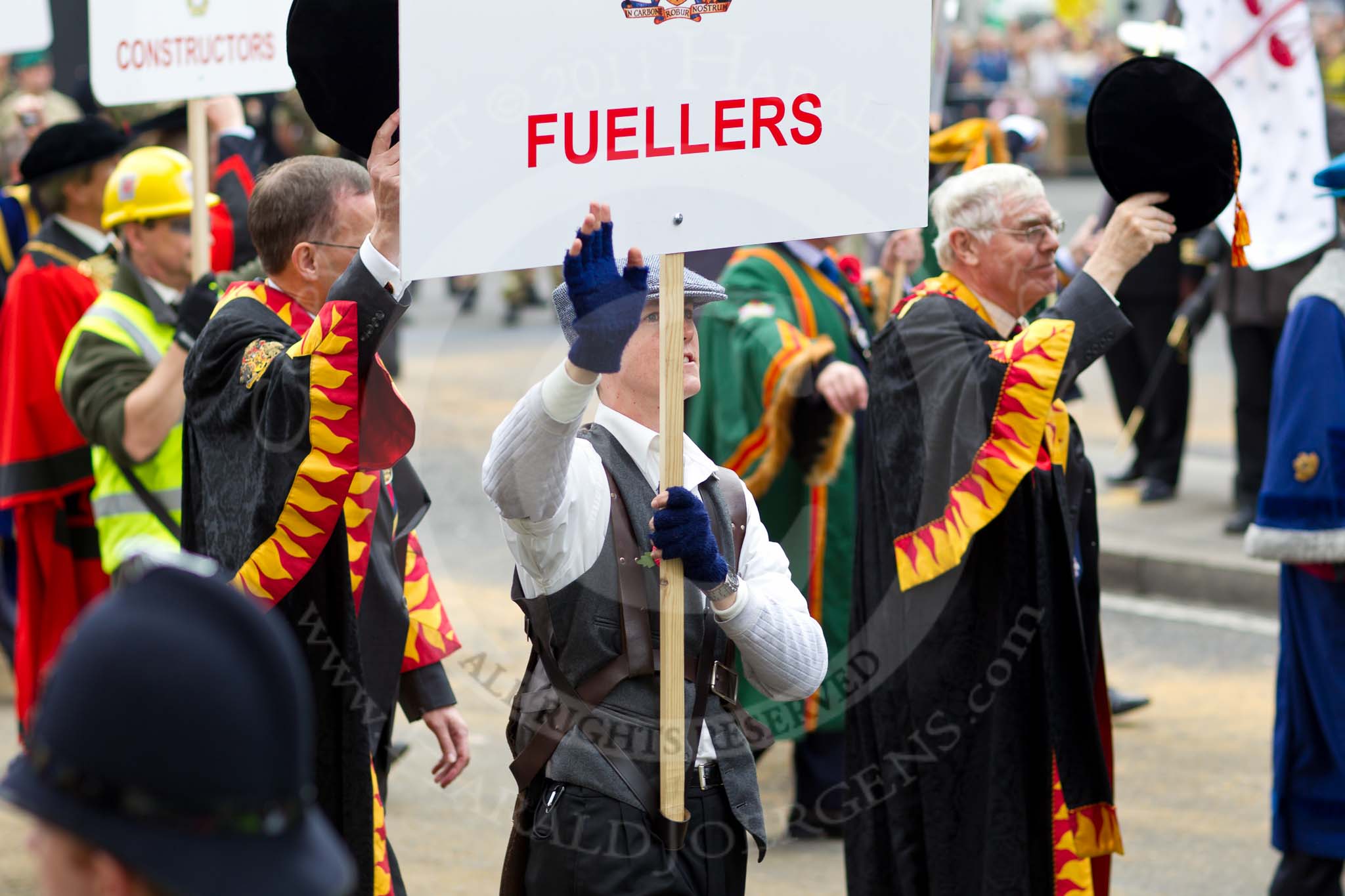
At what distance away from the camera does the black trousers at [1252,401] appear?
8.62 m

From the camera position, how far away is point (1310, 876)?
172 inches

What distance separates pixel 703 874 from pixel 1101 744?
1390mm

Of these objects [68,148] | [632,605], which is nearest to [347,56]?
[632,605]

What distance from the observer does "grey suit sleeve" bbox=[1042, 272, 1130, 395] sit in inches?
147

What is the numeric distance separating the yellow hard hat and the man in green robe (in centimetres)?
186

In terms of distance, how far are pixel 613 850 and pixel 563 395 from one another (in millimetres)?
761

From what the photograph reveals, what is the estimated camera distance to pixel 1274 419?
447 centimetres

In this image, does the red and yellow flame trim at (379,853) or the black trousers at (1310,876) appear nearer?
the red and yellow flame trim at (379,853)

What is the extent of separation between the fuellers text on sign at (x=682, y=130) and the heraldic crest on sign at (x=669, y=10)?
0.13 meters

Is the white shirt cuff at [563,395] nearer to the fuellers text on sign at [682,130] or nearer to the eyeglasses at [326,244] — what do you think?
the fuellers text on sign at [682,130]

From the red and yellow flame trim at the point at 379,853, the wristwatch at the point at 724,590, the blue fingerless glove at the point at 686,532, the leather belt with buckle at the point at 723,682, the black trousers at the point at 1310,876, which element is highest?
the blue fingerless glove at the point at 686,532

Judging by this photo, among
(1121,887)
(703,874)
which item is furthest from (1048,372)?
(1121,887)

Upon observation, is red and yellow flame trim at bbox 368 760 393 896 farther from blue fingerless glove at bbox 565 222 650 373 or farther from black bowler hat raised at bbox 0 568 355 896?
black bowler hat raised at bbox 0 568 355 896

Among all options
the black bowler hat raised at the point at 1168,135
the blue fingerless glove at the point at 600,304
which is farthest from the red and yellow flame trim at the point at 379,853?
the black bowler hat raised at the point at 1168,135
